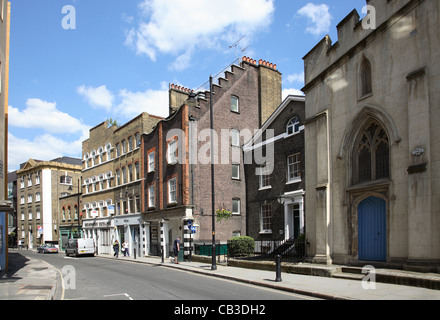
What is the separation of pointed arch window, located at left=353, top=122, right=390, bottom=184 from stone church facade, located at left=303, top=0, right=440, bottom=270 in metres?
0.04

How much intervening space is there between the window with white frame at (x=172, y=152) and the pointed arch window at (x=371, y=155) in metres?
17.3

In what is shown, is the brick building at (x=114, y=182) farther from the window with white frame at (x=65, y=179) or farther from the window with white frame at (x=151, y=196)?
the window with white frame at (x=65, y=179)

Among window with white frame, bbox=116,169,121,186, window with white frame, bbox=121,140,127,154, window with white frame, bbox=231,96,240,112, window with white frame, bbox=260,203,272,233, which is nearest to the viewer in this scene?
window with white frame, bbox=260,203,272,233

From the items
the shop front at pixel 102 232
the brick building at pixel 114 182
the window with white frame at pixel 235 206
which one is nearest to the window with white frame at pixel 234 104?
the window with white frame at pixel 235 206

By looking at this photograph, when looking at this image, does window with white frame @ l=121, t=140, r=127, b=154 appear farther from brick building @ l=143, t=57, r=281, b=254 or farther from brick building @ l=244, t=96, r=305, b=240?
brick building @ l=244, t=96, r=305, b=240

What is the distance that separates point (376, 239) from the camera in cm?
1459

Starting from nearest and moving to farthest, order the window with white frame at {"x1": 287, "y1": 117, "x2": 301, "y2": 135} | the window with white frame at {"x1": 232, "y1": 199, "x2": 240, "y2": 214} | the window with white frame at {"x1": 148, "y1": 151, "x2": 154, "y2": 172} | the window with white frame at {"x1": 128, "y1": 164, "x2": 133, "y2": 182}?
the window with white frame at {"x1": 287, "y1": 117, "x2": 301, "y2": 135} → the window with white frame at {"x1": 232, "y1": 199, "x2": 240, "y2": 214} → the window with white frame at {"x1": 148, "y1": 151, "x2": 154, "y2": 172} → the window with white frame at {"x1": 128, "y1": 164, "x2": 133, "y2": 182}

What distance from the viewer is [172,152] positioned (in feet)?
102

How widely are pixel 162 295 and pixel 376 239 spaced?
26.7 feet

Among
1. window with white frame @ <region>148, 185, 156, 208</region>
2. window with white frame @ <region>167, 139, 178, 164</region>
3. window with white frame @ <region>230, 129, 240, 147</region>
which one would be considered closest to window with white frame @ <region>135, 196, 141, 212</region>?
window with white frame @ <region>148, 185, 156, 208</region>

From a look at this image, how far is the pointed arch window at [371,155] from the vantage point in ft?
48.1

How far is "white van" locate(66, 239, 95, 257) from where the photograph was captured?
120 ft

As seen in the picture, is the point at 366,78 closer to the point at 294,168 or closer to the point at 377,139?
the point at 377,139
